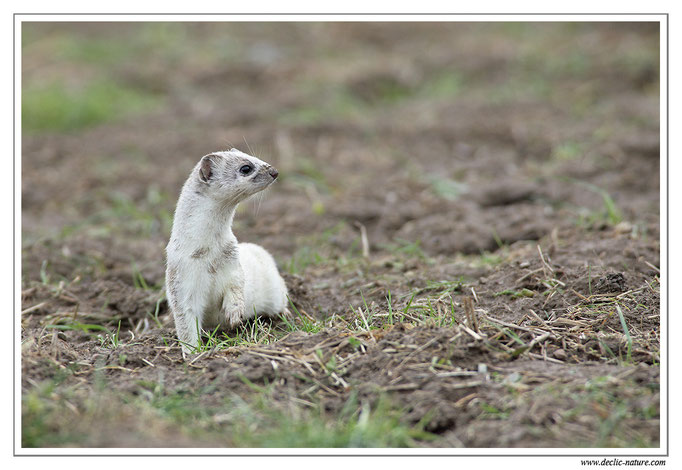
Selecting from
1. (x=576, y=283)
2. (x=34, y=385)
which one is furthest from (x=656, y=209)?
(x=34, y=385)

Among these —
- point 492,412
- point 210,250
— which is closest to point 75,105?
point 210,250

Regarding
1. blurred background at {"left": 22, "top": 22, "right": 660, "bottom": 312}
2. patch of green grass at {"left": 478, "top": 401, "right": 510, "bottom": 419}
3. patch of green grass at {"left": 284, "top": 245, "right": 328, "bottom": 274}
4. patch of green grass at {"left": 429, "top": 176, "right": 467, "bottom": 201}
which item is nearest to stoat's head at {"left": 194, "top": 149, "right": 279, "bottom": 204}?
patch of green grass at {"left": 284, "top": 245, "right": 328, "bottom": 274}

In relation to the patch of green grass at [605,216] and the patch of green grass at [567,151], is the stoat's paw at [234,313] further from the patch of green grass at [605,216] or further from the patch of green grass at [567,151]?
the patch of green grass at [567,151]

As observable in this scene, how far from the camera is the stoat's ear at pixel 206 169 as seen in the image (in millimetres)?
4883

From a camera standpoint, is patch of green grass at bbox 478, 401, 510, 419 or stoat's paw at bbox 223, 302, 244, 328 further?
stoat's paw at bbox 223, 302, 244, 328

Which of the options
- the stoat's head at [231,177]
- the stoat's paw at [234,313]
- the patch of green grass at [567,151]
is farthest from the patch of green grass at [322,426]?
the patch of green grass at [567,151]

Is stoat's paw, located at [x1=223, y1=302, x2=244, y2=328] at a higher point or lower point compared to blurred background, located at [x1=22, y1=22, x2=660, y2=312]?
lower

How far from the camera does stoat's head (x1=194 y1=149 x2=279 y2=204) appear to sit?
4859 mm

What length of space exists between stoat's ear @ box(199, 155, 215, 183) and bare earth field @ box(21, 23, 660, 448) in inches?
40.6

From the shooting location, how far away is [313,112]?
37.7 ft

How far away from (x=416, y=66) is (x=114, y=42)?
5.99 meters

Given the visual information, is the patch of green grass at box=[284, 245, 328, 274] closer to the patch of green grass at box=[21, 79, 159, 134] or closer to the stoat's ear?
the stoat's ear
